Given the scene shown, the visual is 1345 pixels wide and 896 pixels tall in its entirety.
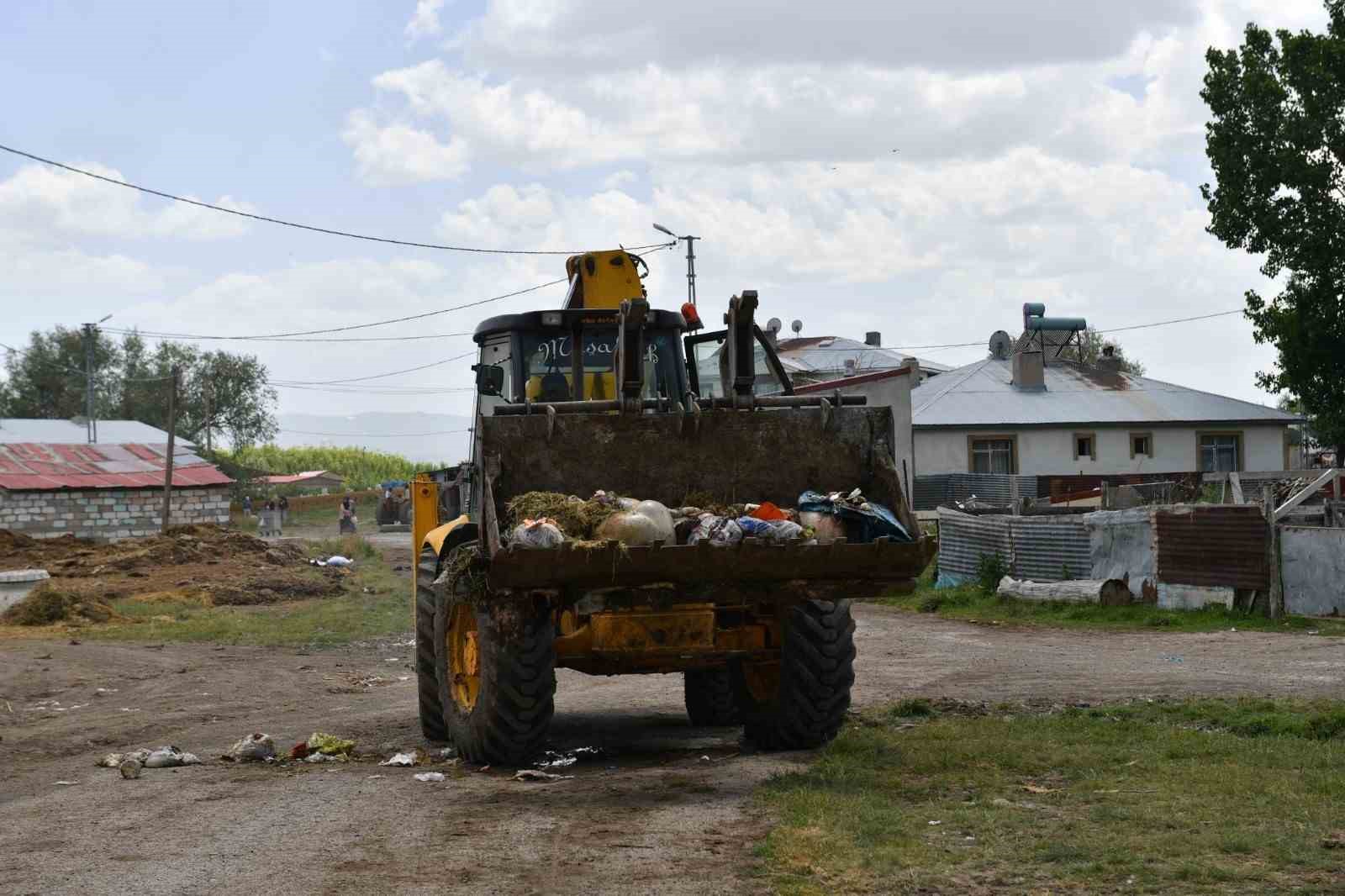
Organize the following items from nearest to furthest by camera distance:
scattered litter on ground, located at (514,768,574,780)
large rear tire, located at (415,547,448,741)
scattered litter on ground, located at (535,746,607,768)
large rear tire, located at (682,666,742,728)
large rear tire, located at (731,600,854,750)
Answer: scattered litter on ground, located at (514,768,574,780)
large rear tire, located at (731,600,854,750)
scattered litter on ground, located at (535,746,607,768)
large rear tire, located at (415,547,448,741)
large rear tire, located at (682,666,742,728)

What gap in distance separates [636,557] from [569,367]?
3.20 m

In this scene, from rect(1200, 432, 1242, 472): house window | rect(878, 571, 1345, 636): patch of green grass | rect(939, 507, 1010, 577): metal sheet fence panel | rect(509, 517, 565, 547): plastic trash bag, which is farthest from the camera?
rect(1200, 432, 1242, 472): house window

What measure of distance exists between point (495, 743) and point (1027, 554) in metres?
16.6

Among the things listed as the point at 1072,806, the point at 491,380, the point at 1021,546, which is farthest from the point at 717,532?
the point at 1021,546

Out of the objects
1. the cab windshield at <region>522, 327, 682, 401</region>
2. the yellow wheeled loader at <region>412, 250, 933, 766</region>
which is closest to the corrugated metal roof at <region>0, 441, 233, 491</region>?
the cab windshield at <region>522, 327, 682, 401</region>

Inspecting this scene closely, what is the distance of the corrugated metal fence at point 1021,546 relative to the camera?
24.4 m

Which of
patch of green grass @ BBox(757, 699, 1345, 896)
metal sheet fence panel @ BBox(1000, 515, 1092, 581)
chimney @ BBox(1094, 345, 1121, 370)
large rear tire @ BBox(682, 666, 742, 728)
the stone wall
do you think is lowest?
patch of green grass @ BBox(757, 699, 1345, 896)

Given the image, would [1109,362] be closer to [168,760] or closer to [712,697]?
[712,697]

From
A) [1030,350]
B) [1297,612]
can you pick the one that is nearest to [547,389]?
[1297,612]

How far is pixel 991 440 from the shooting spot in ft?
153

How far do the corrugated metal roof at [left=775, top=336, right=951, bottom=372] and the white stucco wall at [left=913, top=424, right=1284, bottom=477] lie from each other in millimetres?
15987

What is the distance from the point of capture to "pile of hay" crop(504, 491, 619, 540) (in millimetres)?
9727

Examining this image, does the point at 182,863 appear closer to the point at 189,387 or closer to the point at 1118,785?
the point at 1118,785

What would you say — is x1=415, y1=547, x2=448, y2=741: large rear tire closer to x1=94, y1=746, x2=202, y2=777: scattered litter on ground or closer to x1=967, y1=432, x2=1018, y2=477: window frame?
x1=94, y1=746, x2=202, y2=777: scattered litter on ground
